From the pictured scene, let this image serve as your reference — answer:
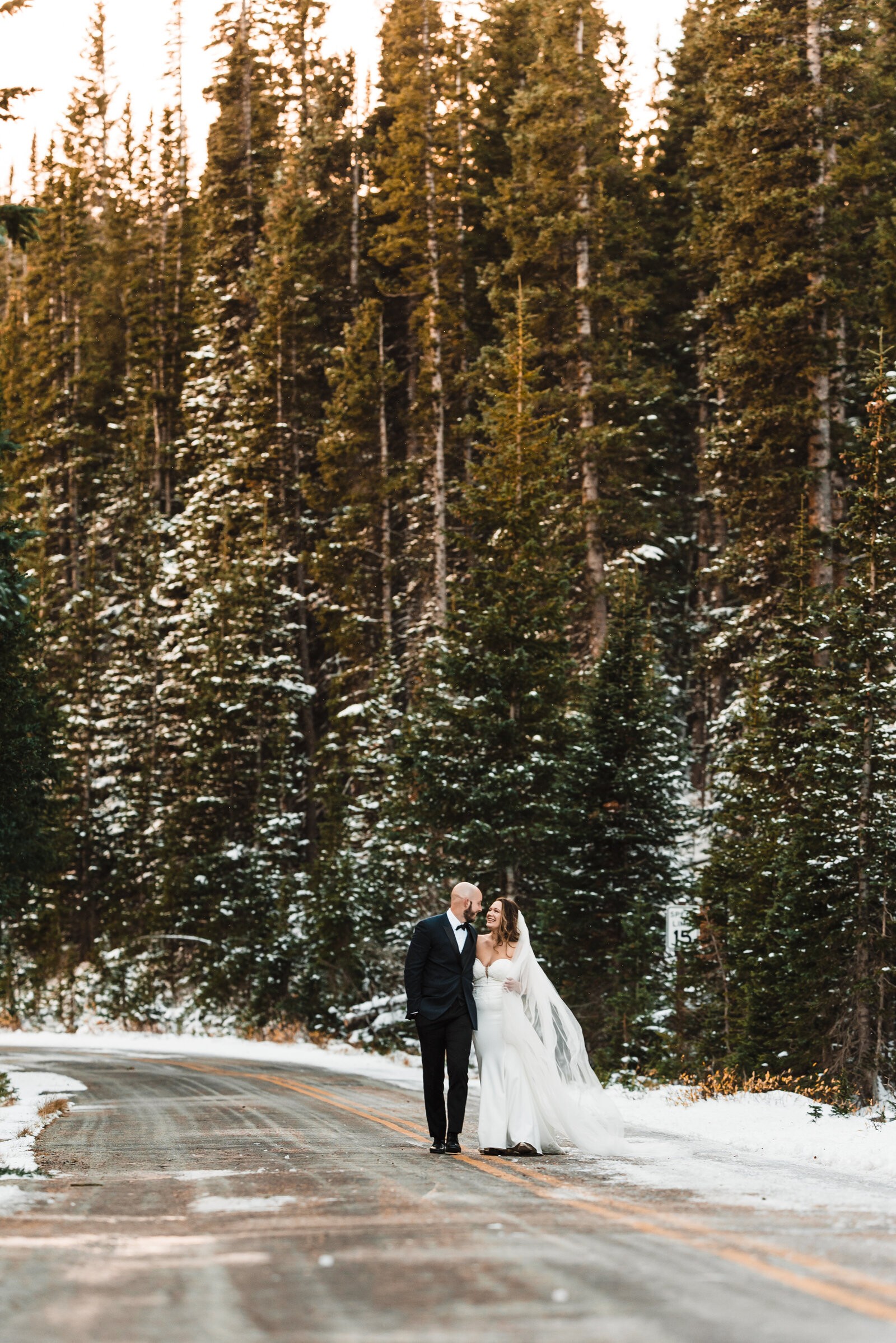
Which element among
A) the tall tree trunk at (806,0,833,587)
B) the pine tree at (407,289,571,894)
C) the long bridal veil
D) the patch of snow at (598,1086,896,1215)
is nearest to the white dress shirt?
the long bridal veil

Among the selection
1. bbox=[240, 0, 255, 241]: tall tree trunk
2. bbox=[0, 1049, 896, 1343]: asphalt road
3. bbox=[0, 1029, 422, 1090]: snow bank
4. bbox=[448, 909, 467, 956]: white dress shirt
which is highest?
bbox=[240, 0, 255, 241]: tall tree trunk

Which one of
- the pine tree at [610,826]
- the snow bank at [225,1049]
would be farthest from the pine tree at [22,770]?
the pine tree at [610,826]

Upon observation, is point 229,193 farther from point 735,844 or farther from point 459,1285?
point 459,1285

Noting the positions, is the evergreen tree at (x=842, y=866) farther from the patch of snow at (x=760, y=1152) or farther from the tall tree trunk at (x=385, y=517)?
the tall tree trunk at (x=385, y=517)

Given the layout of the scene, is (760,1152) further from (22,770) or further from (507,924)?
(22,770)

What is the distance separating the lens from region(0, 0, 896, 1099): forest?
20609mm

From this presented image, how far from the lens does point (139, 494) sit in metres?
57.4

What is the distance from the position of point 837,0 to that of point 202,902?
1123 inches

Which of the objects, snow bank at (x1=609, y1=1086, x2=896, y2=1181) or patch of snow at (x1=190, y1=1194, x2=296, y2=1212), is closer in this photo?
patch of snow at (x1=190, y1=1194, x2=296, y2=1212)

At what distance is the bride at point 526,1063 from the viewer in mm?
11023

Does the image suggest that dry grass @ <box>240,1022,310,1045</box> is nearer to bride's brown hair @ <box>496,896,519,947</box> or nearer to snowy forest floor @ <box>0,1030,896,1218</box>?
snowy forest floor @ <box>0,1030,896,1218</box>

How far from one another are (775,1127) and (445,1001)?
13.6 ft

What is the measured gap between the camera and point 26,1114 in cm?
1588

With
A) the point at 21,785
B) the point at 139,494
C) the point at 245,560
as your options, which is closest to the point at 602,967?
the point at 21,785
